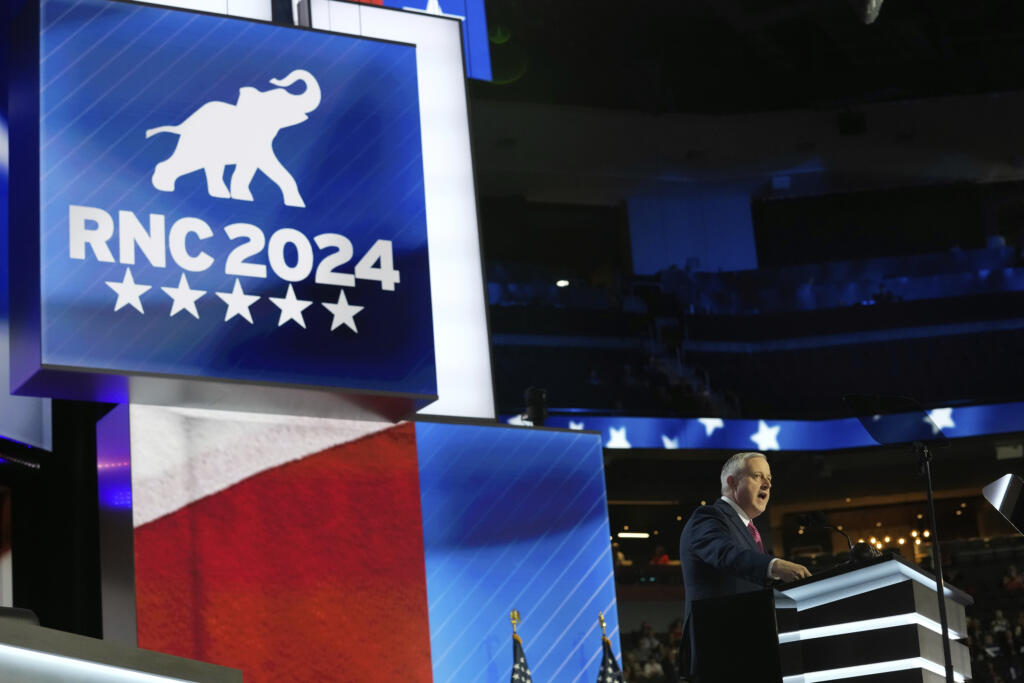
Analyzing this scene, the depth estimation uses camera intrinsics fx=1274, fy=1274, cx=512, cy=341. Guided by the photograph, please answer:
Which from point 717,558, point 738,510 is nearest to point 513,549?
point 738,510

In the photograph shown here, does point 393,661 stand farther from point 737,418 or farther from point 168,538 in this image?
point 737,418

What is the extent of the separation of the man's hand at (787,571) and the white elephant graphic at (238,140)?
232cm

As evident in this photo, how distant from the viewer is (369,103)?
5.50m

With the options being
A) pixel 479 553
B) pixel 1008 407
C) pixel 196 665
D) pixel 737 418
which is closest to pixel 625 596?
pixel 737 418

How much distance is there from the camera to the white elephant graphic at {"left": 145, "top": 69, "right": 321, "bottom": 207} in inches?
190

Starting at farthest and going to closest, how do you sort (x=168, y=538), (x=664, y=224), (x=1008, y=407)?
1. (x=664, y=224)
2. (x=1008, y=407)
3. (x=168, y=538)

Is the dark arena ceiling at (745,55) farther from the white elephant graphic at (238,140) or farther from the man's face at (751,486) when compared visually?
the man's face at (751,486)

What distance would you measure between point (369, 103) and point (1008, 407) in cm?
1202

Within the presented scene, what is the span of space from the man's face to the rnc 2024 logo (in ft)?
5.28

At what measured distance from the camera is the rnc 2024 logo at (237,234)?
451cm

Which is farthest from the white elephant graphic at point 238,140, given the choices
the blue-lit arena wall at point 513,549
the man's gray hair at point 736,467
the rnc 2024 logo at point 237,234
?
the man's gray hair at point 736,467

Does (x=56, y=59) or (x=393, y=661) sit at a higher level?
(x=56, y=59)

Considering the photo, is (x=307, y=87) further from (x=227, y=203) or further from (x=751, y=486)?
(x=751, y=486)

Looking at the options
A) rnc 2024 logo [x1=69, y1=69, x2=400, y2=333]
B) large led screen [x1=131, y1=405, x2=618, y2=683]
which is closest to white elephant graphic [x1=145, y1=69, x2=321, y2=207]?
rnc 2024 logo [x1=69, y1=69, x2=400, y2=333]
